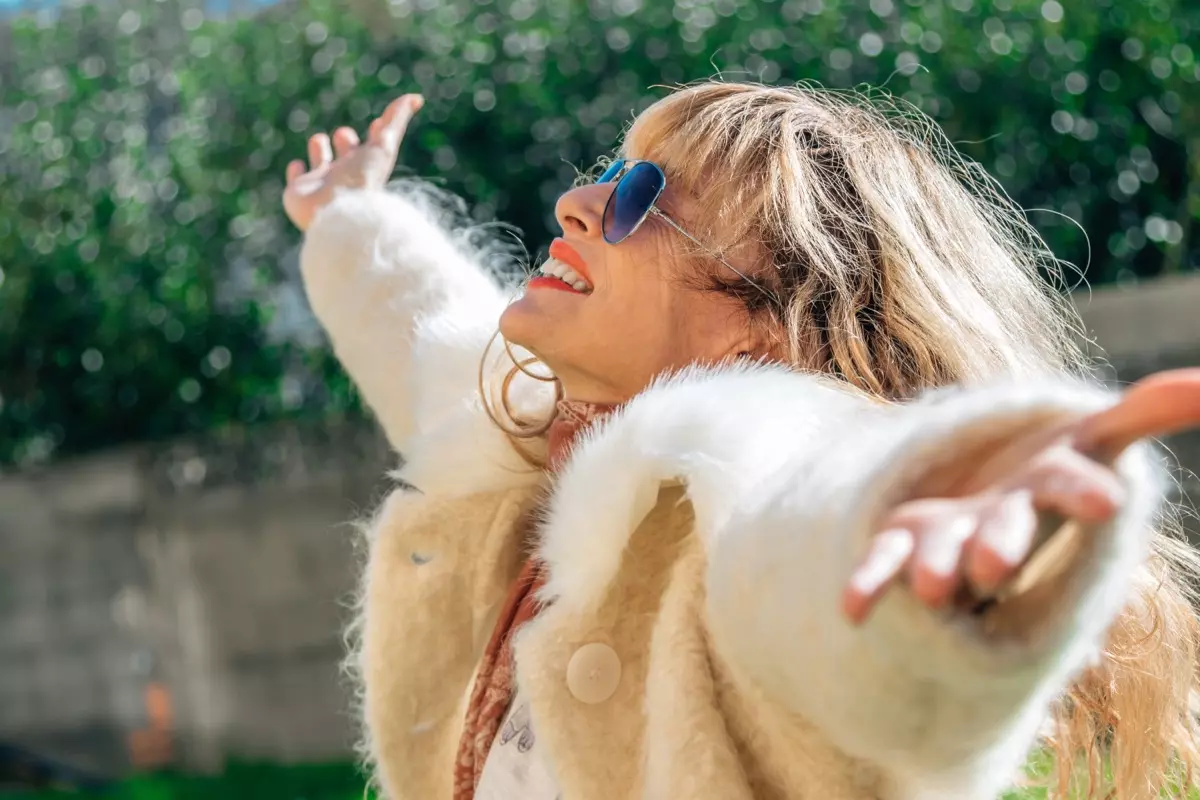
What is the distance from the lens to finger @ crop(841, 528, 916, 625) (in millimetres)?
764

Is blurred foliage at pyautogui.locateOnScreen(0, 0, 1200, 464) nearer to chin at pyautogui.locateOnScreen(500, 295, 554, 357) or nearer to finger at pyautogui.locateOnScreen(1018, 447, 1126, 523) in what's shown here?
chin at pyautogui.locateOnScreen(500, 295, 554, 357)

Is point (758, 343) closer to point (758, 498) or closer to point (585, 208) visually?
point (585, 208)

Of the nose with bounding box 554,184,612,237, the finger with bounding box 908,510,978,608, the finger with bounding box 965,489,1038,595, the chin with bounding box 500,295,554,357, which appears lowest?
the chin with bounding box 500,295,554,357

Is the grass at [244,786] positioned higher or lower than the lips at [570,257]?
lower

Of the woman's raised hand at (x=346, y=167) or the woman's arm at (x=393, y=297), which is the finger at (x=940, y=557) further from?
the woman's raised hand at (x=346, y=167)

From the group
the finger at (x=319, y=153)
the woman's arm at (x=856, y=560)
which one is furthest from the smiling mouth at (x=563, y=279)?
the finger at (x=319, y=153)

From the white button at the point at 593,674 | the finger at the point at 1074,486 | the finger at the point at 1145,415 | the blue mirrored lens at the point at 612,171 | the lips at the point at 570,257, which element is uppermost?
the finger at the point at 1145,415

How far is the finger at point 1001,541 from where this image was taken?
774 mm

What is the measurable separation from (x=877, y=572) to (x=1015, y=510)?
100 millimetres

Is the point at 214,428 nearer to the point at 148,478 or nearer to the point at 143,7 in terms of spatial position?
the point at 148,478

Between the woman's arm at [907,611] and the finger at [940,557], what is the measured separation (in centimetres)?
8

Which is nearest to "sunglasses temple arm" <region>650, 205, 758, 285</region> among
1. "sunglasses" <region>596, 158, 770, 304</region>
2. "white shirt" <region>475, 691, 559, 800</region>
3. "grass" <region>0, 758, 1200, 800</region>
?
"sunglasses" <region>596, 158, 770, 304</region>

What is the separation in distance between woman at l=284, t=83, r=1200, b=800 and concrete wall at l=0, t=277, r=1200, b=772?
2.51 meters

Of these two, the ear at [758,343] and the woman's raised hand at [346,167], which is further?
the woman's raised hand at [346,167]
